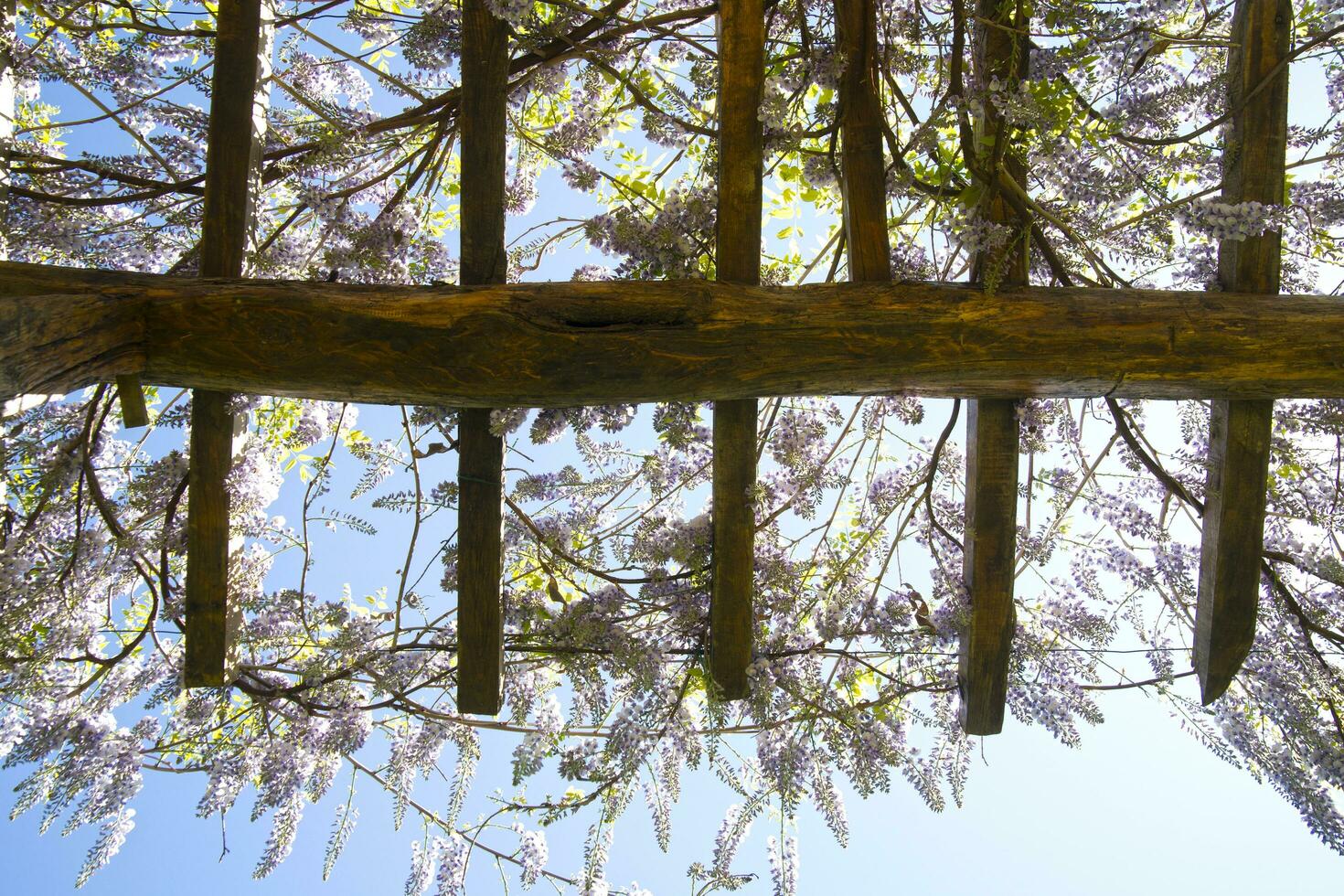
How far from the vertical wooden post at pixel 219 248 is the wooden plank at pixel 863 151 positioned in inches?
50.0

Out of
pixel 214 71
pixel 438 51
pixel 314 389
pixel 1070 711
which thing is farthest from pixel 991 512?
pixel 214 71

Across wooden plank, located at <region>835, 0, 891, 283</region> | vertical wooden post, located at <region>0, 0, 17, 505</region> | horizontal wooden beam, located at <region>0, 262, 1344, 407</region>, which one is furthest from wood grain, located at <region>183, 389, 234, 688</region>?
wooden plank, located at <region>835, 0, 891, 283</region>

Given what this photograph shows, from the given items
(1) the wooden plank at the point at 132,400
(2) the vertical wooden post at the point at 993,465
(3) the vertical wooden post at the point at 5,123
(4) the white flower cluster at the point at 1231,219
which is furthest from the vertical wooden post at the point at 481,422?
(4) the white flower cluster at the point at 1231,219

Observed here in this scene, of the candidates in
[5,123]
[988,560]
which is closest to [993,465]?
[988,560]

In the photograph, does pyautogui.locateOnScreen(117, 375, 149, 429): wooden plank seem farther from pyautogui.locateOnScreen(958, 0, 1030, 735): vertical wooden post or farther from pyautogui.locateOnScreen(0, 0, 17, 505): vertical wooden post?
pyautogui.locateOnScreen(958, 0, 1030, 735): vertical wooden post

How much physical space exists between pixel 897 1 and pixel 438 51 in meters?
1.29

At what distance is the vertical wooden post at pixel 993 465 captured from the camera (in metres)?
1.61

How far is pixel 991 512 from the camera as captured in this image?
178cm

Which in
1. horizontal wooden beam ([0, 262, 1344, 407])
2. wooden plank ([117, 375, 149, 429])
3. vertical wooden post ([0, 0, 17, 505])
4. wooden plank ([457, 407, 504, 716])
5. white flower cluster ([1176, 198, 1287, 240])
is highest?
vertical wooden post ([0, 0, 17, 505])

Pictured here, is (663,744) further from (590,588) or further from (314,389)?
(314,389)

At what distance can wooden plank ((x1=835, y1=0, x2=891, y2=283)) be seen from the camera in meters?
1.70

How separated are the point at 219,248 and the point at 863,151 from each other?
136 cm

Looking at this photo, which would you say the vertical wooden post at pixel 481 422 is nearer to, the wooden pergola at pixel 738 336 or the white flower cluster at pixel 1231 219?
the wooden pergola at pixel 738 336

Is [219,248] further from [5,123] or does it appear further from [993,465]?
[993,465]
